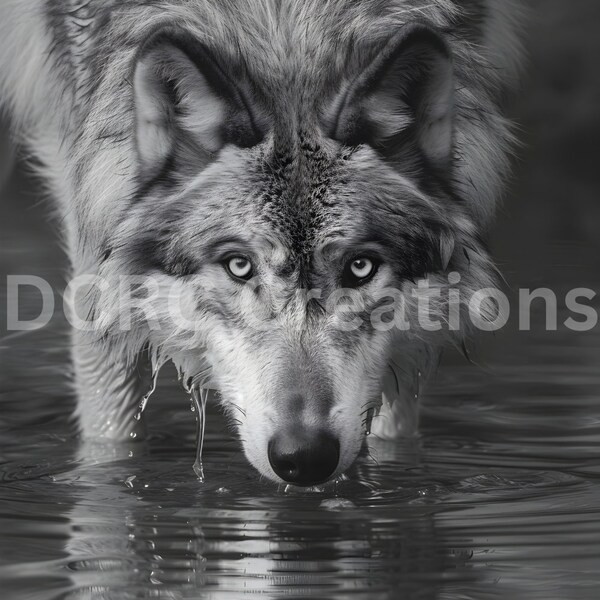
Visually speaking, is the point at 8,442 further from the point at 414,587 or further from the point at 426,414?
the point at 414,587

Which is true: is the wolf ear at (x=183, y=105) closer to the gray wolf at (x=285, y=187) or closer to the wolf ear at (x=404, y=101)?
the gray wolf at (x=285, y=187)

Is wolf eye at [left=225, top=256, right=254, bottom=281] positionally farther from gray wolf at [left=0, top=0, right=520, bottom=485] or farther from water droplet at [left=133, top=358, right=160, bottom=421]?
water droplet at [left=133, top=358, right=160, bottom=421]

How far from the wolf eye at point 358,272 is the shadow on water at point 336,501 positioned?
0.68 m

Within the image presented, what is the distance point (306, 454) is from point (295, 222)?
27.2 inches

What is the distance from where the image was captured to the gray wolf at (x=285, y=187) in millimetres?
3822

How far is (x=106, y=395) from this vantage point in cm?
526

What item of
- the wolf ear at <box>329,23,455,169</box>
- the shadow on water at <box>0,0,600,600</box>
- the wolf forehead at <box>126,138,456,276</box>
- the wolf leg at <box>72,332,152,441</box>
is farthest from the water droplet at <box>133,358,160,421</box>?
the wolf ear at <box>329,23,455,169</box>

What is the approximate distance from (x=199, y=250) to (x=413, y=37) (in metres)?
0.87

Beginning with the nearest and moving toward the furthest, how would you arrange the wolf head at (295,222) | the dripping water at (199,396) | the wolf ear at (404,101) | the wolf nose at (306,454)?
the wolf nose at (306,454) → the wolf head at (295,222) → the wolf ear at (404,101) → the dripping water at (199,396)

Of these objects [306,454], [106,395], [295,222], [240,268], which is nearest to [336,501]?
[306,454]

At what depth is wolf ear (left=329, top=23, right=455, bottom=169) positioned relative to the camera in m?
3.87

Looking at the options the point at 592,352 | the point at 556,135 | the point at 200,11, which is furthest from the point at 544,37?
the point at 200,11

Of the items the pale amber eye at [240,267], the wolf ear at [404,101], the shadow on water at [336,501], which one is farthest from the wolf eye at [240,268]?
the shadow on water at [336,501]

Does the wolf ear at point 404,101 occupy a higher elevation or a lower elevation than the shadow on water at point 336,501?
higher
